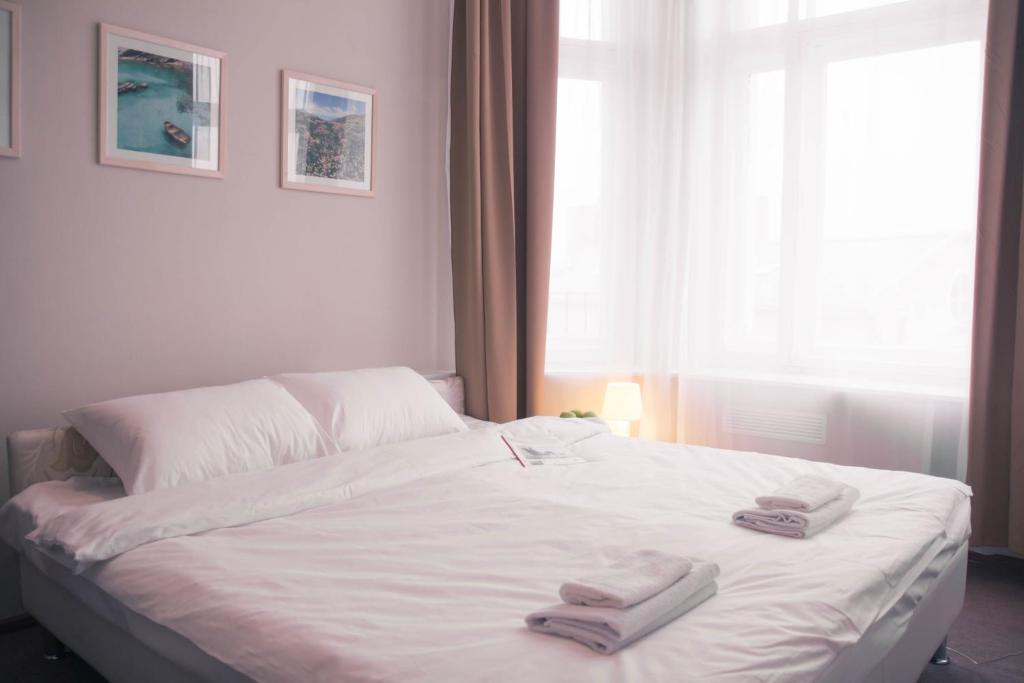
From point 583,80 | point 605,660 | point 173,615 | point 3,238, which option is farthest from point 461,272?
point 605,660

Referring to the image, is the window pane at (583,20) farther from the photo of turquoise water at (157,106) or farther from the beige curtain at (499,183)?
the photo of turquoise water at (157,106)

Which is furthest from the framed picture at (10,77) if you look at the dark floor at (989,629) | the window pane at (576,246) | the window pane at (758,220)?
the dark floor at (989,629)

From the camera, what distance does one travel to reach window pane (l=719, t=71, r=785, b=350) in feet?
12.1

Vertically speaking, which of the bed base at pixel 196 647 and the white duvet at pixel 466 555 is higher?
the white duvet at pixel 466 555

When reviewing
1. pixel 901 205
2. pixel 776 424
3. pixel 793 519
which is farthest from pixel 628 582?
pixel 901 205

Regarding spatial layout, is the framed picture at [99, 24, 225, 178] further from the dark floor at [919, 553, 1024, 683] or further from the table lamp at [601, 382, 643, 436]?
the dark floor at [919, 553, 1024, 683]

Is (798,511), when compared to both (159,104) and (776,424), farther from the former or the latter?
(159,104)

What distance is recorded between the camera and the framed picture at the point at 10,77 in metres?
2.43

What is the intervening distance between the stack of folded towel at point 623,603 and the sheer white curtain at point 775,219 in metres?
2.30

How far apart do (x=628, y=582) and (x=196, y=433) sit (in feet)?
4.90

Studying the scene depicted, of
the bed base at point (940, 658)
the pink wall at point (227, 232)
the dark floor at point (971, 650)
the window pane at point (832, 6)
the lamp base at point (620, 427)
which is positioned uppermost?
the window pane at point (832, 6)

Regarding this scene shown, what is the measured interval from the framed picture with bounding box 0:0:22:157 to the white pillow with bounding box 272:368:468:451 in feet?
3.80

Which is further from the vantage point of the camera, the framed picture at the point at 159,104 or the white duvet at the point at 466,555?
the framed picture at the point at 159,104

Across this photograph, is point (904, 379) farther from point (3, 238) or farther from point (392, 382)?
point (3, 238)
